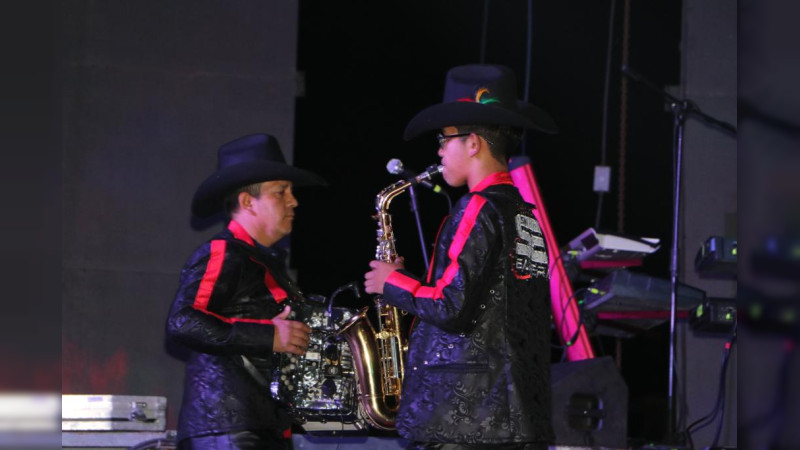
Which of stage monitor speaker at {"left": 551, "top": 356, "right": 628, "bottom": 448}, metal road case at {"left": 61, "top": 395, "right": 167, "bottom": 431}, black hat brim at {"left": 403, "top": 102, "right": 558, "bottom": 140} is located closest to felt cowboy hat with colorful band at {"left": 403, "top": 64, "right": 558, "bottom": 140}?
black hat brim at {"left": 403, "top": 102, "right": 558, "bottom": 140}

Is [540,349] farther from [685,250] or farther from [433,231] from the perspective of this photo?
[685,250]

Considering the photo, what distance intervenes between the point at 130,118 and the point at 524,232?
3507 mm

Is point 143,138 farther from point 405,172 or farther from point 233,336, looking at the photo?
point 233,336

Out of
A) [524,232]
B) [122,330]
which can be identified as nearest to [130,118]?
[122,330]

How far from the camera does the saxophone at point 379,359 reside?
12.5ft

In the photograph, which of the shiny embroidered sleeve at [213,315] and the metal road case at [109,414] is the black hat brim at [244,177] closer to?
the shiny embroidered sleeve at [213,315]

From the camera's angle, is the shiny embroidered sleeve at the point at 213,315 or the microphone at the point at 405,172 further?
the microphone at the point at 405,172

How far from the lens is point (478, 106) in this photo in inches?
122

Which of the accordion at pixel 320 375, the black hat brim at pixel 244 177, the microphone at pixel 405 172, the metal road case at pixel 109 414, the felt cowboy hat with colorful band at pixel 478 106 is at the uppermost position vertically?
the felt cowboy hat with colorful band at pixel 478 106

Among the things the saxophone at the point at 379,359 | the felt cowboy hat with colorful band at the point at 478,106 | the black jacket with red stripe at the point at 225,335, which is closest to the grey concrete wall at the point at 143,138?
the saxophone at the point at 379,359

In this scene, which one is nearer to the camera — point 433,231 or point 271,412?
point 271,412

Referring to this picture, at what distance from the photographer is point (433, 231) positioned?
5.79m

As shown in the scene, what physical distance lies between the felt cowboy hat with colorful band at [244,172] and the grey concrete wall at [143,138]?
178 centimetres

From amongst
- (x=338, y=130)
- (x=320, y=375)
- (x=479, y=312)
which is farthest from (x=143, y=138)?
(x=479, y=312)
